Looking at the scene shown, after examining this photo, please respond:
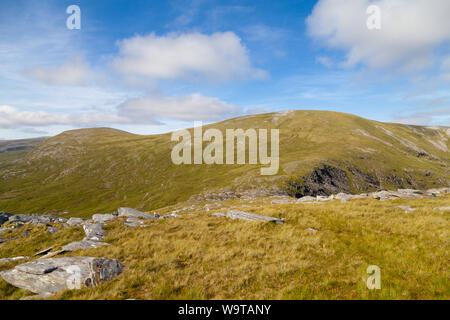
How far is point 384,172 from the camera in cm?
16200

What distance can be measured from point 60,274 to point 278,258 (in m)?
10.5

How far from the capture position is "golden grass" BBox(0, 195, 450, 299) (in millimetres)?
8828

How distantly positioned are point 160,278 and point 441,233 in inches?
692

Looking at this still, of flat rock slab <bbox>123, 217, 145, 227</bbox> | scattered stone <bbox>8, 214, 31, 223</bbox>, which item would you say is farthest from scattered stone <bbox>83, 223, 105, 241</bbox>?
scattered stone <bbox>8, 214, 31, 223</bbox>

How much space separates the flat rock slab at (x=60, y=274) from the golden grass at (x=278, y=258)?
1.37 ft

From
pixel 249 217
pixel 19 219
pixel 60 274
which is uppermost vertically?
pixel 249 217

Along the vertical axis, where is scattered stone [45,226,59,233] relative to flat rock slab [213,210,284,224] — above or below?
below

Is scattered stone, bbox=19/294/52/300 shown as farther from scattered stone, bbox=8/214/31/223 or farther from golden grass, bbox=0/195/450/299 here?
scattered stone, bbox=8/214/31/223

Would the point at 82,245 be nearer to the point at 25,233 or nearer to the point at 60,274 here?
the point at 60,274

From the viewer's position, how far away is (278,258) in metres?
11.7

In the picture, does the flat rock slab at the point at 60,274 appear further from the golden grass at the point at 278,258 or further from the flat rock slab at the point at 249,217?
the flat rock slab at the point at 249,217

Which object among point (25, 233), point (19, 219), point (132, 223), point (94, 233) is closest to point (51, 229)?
point (25, 233)

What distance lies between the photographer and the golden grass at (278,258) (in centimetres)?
883

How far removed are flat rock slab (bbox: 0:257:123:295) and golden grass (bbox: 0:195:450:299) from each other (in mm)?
418
